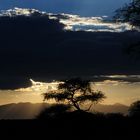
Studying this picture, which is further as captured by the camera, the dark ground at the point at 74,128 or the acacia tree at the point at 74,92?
the acacia tree at the point at 74,92

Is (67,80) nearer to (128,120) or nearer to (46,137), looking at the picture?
(128,120)

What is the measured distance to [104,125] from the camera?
27.7 meters

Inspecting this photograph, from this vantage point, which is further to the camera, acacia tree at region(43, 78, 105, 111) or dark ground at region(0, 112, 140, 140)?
acacia tree at region(43, 78, 105, 111)

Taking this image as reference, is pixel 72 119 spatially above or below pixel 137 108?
below

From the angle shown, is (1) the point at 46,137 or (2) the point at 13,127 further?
(2) the point at 13,127

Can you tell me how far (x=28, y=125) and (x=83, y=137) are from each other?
157 inches

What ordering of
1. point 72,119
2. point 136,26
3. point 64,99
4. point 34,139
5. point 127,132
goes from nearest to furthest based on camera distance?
point 34,139, point 127,132, point 72,119, point 136,26, point 64,99

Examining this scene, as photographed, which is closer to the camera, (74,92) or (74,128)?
(74,128)

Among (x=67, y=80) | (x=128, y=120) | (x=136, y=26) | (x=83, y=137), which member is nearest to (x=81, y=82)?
(x=67, y=80)

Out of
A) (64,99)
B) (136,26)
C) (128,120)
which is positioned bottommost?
(128,120)

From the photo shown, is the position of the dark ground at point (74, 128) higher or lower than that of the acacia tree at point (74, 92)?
lower

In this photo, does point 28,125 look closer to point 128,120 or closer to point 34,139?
point 34,139

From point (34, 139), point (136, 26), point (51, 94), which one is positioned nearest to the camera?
point (34, 139)

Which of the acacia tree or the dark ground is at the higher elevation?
the acacia tree
